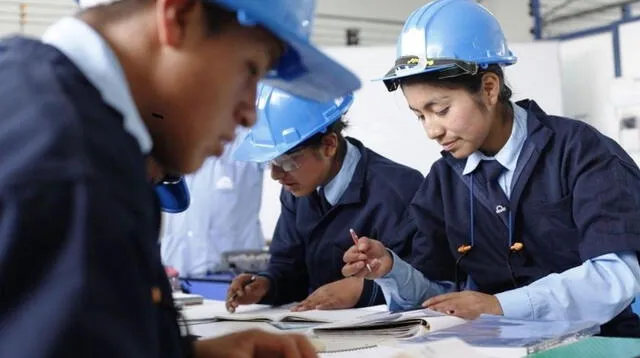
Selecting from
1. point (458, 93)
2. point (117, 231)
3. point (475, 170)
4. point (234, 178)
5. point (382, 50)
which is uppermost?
point (117, 231)

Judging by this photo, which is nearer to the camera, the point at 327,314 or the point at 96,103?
the point at 96,103

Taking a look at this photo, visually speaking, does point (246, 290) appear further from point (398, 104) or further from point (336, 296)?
point (398, 104)

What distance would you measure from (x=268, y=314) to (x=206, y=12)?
114 cm

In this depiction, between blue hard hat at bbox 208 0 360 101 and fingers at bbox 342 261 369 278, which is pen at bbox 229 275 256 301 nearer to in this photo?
fingers at bbox 342 261 369 278

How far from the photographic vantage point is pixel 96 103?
51 centimetres

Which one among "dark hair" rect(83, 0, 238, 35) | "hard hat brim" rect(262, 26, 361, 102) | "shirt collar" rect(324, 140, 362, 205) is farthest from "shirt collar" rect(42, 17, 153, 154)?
"shirt collar" rect(324, 140, 362, 205)

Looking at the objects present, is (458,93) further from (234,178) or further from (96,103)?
(234,178)

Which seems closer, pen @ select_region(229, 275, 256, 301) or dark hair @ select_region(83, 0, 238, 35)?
dark hair @ select_region(83, 0, 238, 35)

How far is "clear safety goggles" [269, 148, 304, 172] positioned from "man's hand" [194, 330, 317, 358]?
1.01 metres

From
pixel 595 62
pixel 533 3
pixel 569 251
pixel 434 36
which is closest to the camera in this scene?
pixel 569 251

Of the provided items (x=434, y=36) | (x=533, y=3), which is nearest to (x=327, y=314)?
(x=434, y=36)

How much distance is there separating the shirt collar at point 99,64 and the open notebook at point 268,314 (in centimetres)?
88

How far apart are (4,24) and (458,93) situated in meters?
3.46

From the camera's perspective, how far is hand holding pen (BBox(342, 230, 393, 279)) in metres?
1.50
